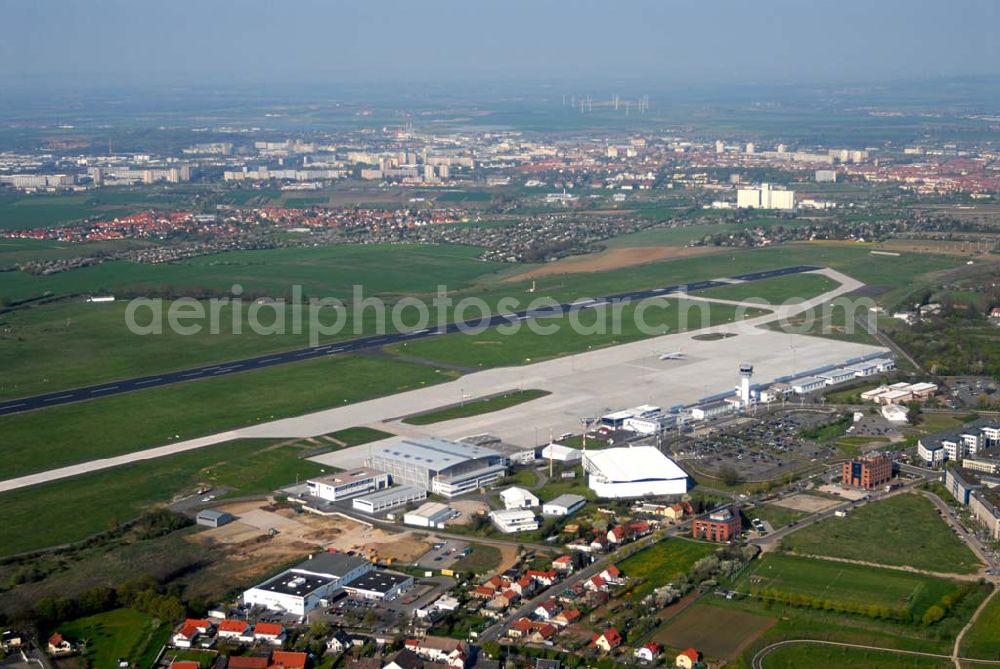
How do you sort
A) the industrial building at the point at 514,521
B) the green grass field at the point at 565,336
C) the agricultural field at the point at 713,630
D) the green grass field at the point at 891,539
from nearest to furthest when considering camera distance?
the agricultural field at the point at 713,630
the green grass field at the point at 891,539
the industrial building at the point at 514,521
the green grass field at the point at 565,336

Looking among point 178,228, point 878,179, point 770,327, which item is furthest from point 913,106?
point 770,327

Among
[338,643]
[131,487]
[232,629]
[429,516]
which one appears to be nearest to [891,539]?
[429,516]

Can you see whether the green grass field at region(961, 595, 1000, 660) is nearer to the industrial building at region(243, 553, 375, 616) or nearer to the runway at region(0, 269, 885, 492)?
the industrial building at region(243, 553, 375, 616)

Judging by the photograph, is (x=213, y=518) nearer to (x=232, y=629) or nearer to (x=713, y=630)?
(x=232, y=629)

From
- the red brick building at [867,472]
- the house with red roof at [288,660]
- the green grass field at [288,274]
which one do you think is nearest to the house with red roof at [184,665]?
the house with red roof at [288,660]

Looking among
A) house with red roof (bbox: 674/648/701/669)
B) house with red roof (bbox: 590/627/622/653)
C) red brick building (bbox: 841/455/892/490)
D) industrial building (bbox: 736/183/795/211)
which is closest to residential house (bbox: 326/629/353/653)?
house with red roof (bbox: 590/627/622/653)

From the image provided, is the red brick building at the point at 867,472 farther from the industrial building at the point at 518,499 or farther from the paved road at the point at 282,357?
the paved road at the point at 282,357
